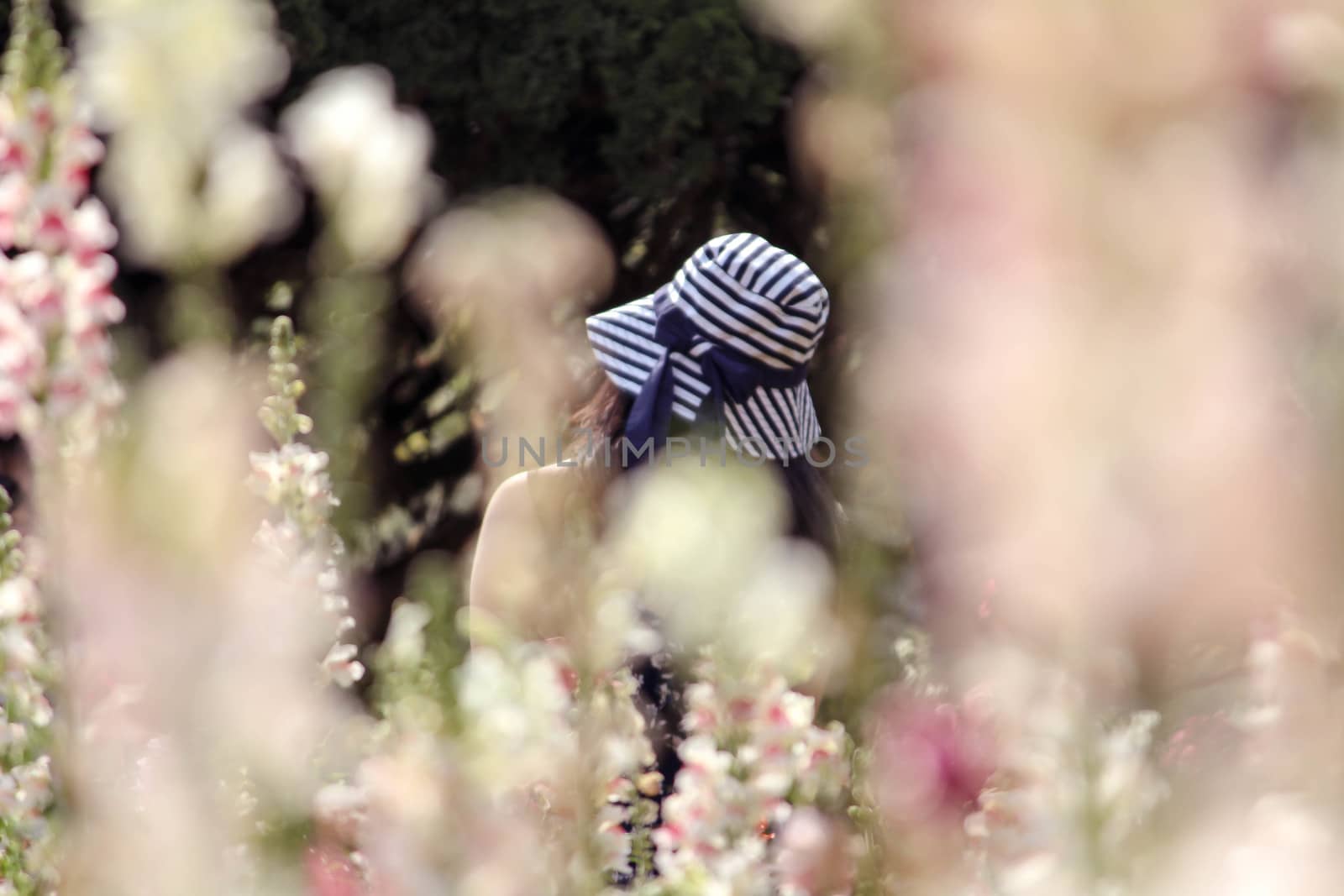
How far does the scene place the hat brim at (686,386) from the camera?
6.37 feet

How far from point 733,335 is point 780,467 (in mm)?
213

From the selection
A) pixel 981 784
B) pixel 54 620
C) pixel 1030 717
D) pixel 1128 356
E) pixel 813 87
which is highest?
pixel 1128 356

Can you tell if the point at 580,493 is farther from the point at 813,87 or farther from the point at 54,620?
the point at 813,87

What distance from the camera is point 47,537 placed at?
46 cm

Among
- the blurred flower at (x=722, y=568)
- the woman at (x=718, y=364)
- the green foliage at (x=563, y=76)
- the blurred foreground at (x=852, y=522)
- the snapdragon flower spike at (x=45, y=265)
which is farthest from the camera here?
the green foliage at (x=563, y=76)

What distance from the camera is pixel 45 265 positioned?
591 millimetres

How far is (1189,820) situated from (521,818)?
244 millimetres

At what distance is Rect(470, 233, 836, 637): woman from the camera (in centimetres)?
192

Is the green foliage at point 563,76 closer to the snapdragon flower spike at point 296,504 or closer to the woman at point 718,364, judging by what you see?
the woman at point 718,364

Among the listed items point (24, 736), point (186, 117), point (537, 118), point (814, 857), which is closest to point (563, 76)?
point (537, 118)

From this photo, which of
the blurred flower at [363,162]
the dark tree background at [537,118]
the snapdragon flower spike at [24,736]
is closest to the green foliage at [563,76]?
the dark tree background at [537,118]

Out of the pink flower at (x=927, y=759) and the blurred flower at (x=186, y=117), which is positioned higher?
the blurred flower at (x=186, y=117)

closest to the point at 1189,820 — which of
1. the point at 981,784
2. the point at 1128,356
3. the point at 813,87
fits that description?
the point at 1128,356

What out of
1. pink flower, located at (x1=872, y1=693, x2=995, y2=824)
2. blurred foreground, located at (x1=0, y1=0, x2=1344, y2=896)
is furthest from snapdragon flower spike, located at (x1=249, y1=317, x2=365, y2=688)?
pink flower, located at (x1=872, y1=693, x2=995, y2=824)
